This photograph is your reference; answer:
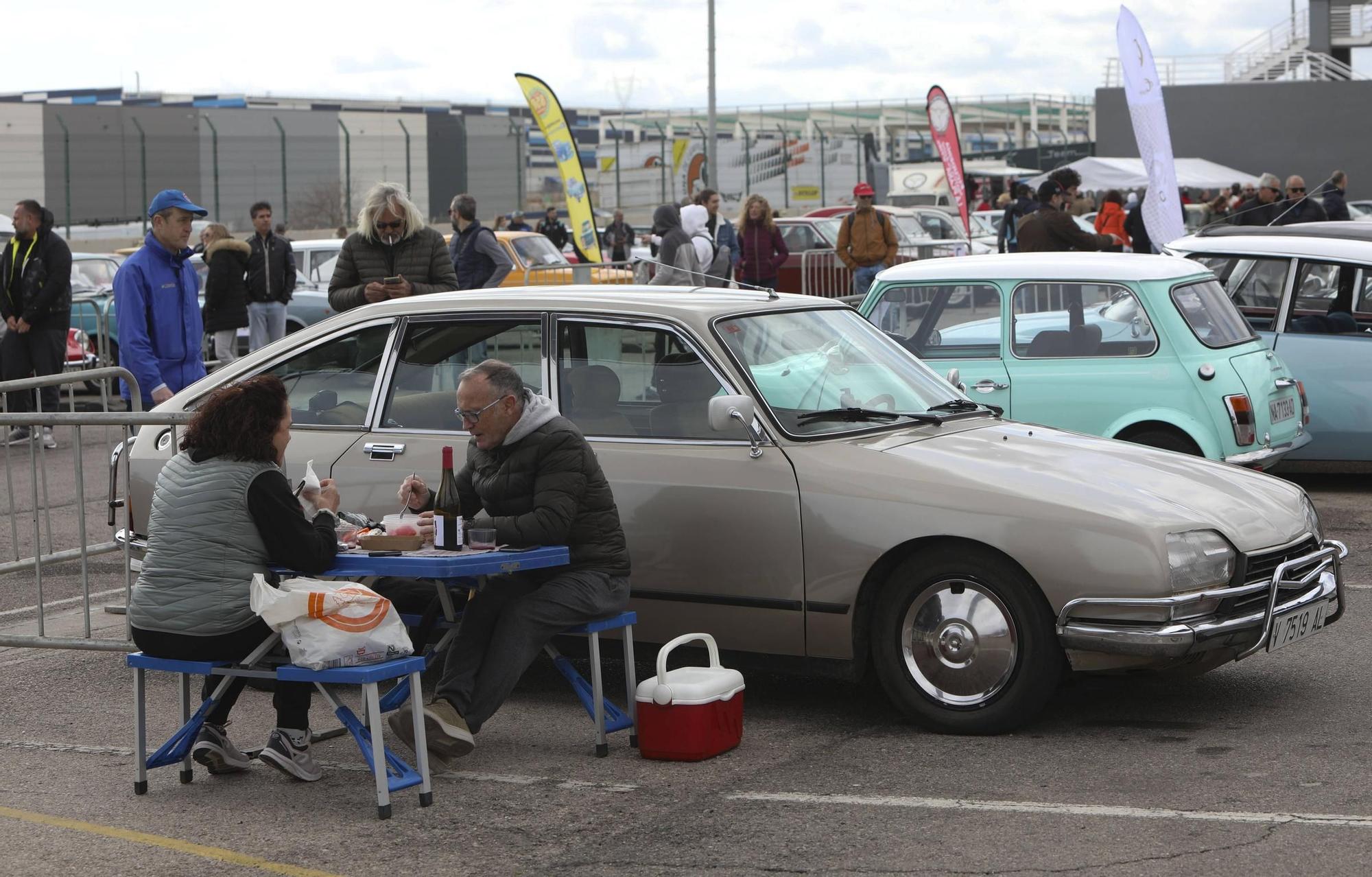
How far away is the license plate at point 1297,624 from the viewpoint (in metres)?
5.84

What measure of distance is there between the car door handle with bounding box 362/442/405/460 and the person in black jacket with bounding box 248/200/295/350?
994 centimetres

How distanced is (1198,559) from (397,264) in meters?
5.69

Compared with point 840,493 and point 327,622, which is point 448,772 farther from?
point 840,493

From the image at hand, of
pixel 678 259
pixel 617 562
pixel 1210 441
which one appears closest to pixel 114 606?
pixel 617 562

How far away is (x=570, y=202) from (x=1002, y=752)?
69.0ft

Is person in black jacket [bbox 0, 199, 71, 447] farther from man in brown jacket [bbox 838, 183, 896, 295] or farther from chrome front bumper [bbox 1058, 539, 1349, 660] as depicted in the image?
chrome front bumper [bbox 1058, 539, 1349, 660]

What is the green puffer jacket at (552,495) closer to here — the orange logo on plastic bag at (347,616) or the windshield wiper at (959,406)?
the orange logo on plastic bag at (347,616)

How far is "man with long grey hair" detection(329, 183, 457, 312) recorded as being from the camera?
9.88m

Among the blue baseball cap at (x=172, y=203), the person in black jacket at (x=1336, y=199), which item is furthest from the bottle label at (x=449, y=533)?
the person in black jacket at (x=1336, y=199)

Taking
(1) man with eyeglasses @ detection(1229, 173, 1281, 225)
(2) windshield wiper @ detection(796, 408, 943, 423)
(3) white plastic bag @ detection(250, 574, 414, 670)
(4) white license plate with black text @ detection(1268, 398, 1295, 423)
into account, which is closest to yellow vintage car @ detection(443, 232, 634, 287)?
(1) man with eyeglasses @ detection(1229, 173, 1281, 225)

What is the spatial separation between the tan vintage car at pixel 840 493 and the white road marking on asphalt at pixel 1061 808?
705mm

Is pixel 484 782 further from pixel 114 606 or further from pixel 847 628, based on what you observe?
pixel 114 606

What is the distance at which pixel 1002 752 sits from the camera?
569 centimetres

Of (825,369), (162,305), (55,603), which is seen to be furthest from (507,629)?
(162,305)
